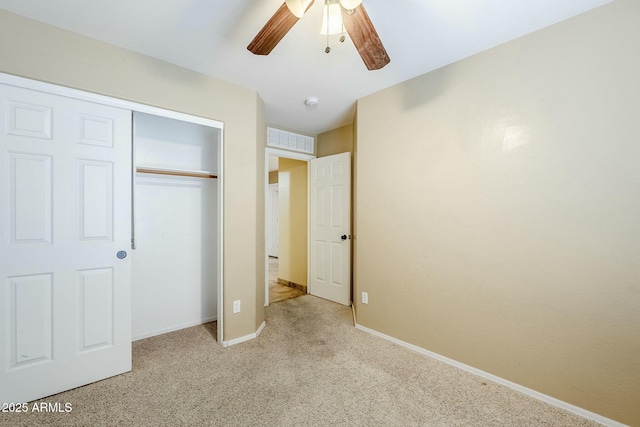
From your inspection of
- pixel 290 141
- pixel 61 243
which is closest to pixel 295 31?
pixel 290 141

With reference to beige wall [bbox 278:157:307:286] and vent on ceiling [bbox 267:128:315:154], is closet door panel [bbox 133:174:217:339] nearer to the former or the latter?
vent on ceiling [bbox 267:128:315:154]

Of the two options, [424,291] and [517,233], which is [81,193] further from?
[517,233]

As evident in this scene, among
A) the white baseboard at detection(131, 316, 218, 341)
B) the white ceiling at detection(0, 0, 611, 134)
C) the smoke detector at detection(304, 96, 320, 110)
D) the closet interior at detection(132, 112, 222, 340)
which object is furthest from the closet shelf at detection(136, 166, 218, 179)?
the white baseboard at detection(131, 316, 218, 341)

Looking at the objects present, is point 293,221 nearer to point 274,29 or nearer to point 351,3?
point 274,29

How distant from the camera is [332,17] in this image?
1398 mm

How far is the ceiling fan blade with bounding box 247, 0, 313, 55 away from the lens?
4.20ft

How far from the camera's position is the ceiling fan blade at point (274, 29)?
1.28 meters

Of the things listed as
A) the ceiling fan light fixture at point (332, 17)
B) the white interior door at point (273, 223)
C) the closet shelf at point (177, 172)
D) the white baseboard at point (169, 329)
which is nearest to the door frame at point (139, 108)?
the closet shelf at point (177, 172)

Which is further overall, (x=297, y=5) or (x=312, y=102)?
(x=312, y=102)

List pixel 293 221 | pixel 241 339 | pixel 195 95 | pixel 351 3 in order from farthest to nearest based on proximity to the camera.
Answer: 1. pixel 293 221
2. pixel 241 339
3. pixel 195 95
4. pixel 351 3

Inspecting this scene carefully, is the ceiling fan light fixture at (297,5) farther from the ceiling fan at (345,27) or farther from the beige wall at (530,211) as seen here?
the beige wall at (530,211)

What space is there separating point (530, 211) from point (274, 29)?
1999 millimetres

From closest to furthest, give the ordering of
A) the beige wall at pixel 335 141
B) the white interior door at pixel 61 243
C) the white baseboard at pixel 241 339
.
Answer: the white interior door at pixel 61 243, the white baseboard at pixel 241 339, the beige wall at pixel 335 141

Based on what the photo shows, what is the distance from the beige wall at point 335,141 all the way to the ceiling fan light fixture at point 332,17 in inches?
80.4
